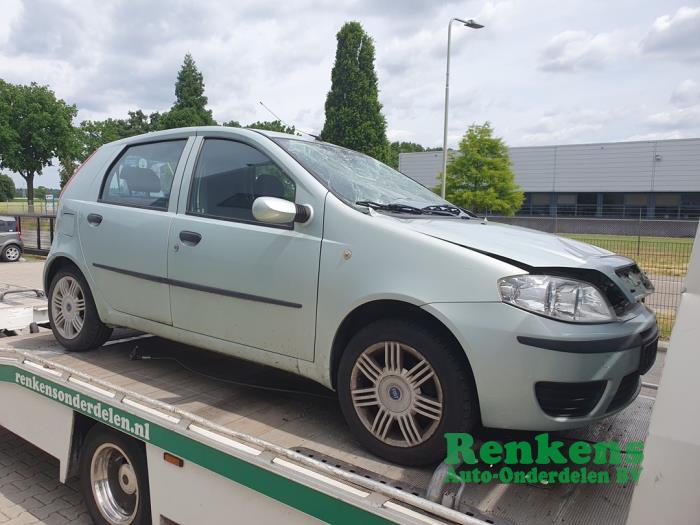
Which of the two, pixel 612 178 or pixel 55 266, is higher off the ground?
pixel 612 178

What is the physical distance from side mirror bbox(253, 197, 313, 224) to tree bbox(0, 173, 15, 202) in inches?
2885

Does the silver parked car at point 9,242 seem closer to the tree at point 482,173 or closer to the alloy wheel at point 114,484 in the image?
the alloy wheel at point 114,484

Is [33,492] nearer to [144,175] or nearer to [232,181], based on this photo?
[144,175]

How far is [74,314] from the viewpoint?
3980mm

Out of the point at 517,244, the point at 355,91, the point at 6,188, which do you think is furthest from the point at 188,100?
the point at 517,244

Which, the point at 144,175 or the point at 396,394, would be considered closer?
the point at 396,394

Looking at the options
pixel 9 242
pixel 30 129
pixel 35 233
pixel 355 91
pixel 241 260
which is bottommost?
pixel 9 242

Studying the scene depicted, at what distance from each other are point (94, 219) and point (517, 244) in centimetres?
281

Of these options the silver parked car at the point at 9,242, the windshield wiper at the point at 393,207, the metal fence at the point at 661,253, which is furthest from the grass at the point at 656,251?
the silver parked car at the point at 9,242

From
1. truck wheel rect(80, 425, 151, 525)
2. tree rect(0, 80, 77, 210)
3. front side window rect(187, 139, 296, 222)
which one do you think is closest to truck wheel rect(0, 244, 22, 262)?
truck wheel rect(80, 425, 151, 525)

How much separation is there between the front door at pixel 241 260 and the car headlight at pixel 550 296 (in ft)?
3.05

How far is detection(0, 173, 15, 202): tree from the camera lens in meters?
64.7

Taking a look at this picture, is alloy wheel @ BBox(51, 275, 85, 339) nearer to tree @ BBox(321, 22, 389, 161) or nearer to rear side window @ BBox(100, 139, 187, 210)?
rear side window @ BBox(100, 139, 187, 210)

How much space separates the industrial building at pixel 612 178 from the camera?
1756 inches
